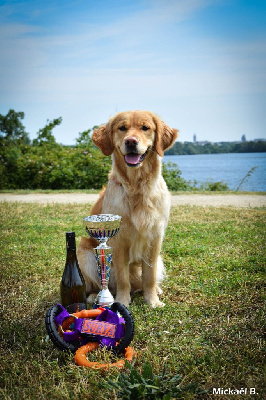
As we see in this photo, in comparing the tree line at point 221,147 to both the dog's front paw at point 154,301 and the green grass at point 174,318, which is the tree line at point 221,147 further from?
the dog's front paw at point 154,301

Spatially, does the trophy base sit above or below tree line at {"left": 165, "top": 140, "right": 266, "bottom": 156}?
below

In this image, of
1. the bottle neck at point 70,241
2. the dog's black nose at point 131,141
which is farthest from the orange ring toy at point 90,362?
the dog's black nose at point 131,141

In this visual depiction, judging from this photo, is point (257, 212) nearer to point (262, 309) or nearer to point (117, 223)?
point (262, 309)

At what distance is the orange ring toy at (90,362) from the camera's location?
228 centimetres

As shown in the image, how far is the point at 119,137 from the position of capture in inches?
131

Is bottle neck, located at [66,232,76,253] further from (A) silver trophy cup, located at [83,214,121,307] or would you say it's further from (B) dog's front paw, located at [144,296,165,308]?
(B) dog's front paw, located at [144,296,165,308]

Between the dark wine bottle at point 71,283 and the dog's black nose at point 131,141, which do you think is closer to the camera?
the dark wine bottle at point 71,283

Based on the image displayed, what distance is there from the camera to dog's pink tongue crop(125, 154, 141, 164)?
316cm

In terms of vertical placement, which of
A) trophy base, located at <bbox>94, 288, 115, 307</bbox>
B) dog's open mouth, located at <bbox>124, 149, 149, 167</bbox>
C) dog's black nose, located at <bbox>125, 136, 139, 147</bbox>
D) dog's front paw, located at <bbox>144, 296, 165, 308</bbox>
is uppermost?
dog's black nose, located at <bbox>125, 136, 139, 147</bbox>

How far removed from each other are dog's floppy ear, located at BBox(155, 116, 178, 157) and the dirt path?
18.5ft

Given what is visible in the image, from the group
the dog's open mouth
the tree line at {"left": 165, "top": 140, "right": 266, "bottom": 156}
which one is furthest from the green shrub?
the tree line at {"left": 165, "top": 140, "right": 266, "bottom": 156}

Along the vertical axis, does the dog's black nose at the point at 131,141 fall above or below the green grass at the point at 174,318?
above

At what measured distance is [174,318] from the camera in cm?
302

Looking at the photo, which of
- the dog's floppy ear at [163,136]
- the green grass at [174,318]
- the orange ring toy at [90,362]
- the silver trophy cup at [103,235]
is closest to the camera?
the green grass at [174,318]
